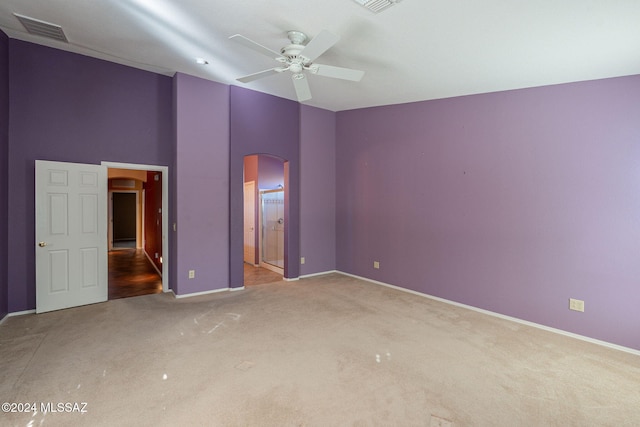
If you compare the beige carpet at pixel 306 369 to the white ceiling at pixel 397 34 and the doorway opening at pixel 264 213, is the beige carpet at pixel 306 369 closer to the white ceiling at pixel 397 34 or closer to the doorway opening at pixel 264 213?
the doorway opening at pixel 264 213

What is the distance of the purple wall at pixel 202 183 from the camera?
429 centimetres

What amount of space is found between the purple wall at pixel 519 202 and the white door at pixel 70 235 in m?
4.12

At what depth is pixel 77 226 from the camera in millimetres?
3863

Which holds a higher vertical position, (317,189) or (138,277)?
(317,189)

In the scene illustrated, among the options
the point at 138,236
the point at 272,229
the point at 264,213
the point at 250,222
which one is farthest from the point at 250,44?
the point at 138,236

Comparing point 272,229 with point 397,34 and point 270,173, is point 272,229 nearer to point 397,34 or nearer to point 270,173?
point 270,173

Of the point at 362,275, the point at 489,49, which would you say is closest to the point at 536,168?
the point at 489,49

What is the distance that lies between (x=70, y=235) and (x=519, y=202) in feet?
18.6

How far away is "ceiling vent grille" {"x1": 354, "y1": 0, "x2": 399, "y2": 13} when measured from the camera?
7.59 feet

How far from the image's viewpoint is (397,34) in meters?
2.79

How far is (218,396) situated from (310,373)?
2.35 feet

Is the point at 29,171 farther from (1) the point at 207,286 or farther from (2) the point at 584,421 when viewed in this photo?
(2) the point at 584,421

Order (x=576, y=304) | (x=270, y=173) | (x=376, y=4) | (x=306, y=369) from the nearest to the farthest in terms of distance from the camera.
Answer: (x=376, y=4) → (x=306, y=369) → (x=576, y=304) → (x=270, y=173)

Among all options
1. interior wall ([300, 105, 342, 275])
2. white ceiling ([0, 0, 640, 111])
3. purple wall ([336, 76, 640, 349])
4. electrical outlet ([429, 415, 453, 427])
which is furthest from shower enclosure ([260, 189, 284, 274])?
electrical outlet ([429, 415, 453, 427])
